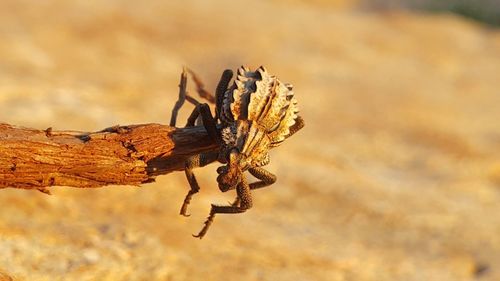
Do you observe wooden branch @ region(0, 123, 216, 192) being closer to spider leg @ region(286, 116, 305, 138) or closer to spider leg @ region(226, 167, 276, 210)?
spider leg @ region(226, 167, 276, 210)

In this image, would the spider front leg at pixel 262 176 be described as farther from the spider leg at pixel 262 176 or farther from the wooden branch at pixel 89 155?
the wooden branch at pixel 89 155

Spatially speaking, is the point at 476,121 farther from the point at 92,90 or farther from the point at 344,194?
the point at 92,90

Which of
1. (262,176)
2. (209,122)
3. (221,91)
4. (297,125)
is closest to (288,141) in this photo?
(297,125)

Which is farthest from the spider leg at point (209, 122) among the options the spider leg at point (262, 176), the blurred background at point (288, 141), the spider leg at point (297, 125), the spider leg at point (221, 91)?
the blurred background at point (288, 141)

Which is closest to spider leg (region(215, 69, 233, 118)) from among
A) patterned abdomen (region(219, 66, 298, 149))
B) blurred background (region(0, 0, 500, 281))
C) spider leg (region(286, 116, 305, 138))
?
patterned abdomen (region(219, 66, 298, 149))

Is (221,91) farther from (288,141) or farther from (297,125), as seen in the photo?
(288,141)

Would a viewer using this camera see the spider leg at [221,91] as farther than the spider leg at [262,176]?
No
